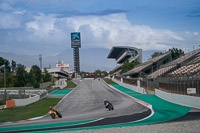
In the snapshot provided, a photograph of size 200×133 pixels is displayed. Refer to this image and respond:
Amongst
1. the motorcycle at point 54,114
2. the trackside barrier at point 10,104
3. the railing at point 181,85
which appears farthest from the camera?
the trackside barrier at point 10,104

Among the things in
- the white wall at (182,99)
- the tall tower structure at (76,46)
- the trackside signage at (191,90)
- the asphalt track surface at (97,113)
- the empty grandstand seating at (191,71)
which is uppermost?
the tall tower structure at (76,46)

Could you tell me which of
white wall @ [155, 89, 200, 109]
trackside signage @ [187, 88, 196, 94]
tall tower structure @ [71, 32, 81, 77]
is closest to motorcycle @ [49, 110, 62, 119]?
white wall @ [155, 89, 200, 109]

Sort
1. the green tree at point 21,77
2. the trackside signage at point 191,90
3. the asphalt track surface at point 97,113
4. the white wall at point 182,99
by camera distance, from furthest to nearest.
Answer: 1. the green tree at point 21,77
2. the trackside signage at point 191,90
3. the white wall at point 182,99
4. the asphalt track surface at point 97,113

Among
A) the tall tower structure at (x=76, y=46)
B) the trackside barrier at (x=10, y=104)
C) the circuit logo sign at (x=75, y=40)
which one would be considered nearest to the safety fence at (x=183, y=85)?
the trackside barrier at (x=10, y=104)

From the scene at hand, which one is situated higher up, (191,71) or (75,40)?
(75,40)

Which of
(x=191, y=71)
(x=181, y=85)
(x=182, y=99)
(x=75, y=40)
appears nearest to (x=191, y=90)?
(x=182, y=99)

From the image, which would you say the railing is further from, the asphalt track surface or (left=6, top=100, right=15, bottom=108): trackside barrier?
(left=6, top=100, right=15, bottom=108): trackside barrier

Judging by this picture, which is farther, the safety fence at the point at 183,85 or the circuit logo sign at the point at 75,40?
the circuit logo sign at the point at 75,40

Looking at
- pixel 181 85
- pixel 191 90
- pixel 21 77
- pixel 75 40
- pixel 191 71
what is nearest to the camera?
pixel 191 90

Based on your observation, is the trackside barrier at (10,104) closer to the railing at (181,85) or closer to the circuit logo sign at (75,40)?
the railing at (181,85)

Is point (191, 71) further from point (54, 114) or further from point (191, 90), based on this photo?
point (54, 114)

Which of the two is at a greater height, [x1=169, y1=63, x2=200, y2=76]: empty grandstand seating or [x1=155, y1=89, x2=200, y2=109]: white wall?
[x1=169, y1=63, x2=200, y2=76]: empty grandstand seating

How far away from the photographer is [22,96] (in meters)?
37.9

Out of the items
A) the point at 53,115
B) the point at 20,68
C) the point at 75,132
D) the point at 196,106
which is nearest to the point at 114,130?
the point at 75,132
